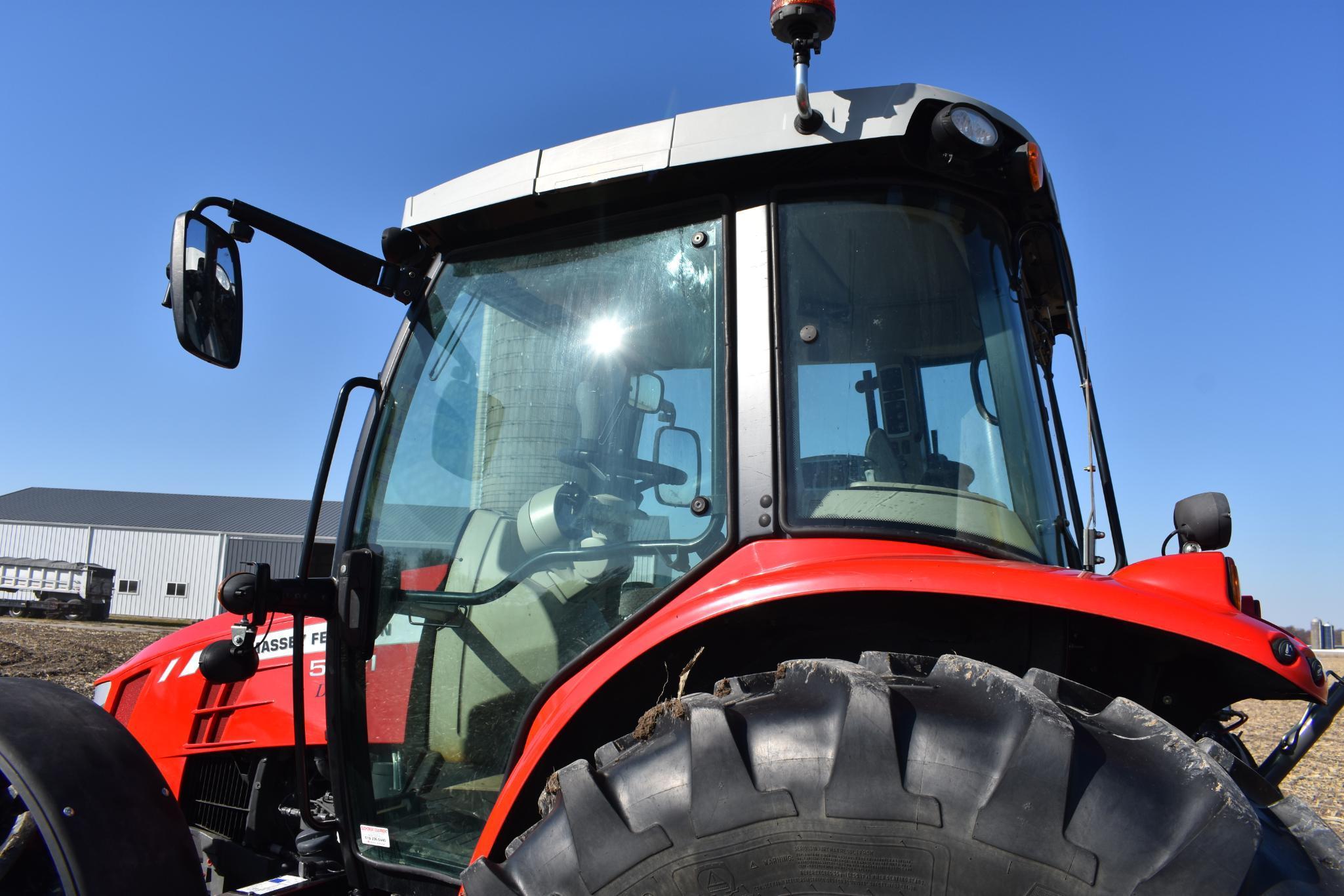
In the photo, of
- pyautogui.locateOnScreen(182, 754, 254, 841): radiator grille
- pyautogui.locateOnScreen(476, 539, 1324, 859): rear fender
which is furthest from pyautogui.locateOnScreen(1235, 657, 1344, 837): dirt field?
pyautogui.locateOnScreen(182, 754, 254, 841): radiator grille

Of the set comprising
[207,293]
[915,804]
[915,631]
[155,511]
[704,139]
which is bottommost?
[915,804]

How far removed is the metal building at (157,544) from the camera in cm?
3484

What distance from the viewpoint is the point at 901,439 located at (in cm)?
197

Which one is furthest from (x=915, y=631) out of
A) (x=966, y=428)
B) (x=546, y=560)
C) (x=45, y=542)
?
(x=45, y=542)

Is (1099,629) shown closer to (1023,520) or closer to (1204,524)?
(1023,520)

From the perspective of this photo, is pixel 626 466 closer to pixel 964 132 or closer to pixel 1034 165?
pixel 964 132

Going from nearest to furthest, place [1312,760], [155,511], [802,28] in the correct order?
[802,28] → [1312,760] → [155,511]

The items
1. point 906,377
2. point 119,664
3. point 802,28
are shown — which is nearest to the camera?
point 802,28

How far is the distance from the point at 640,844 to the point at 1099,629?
92 cm

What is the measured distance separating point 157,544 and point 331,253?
1504 inches

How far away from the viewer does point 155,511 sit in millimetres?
39344

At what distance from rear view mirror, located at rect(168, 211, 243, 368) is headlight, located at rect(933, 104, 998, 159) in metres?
1.66

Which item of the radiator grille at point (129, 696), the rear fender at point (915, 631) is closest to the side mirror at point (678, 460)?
the rear fender at point (915, 631)

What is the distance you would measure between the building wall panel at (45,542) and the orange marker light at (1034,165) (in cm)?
4119
